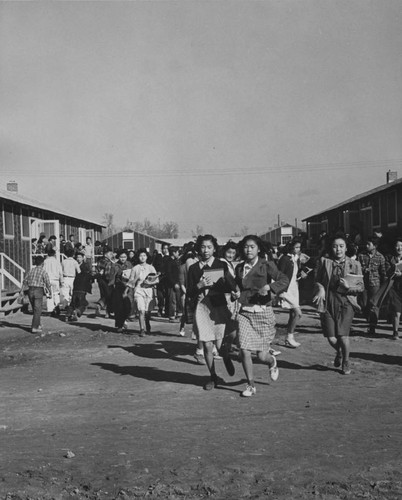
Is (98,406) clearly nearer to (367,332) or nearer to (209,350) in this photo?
(209,350)

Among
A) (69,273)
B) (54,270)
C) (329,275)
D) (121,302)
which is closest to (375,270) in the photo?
(329,275)

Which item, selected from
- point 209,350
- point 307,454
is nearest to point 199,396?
point 209,350

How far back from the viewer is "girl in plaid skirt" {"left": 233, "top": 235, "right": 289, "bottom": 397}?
6.57m

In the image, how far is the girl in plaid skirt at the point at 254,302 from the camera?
21.6 feet

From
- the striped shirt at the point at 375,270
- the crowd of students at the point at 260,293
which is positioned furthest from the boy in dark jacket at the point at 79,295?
the striped shirt at the point at 375,270

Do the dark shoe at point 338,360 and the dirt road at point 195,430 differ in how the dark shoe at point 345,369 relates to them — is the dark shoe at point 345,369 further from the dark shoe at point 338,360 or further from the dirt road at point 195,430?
the dark shoe at point 338,360

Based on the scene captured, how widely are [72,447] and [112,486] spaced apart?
952 mm

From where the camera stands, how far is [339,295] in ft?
25.3

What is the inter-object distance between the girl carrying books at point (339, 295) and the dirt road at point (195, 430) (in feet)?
1.64

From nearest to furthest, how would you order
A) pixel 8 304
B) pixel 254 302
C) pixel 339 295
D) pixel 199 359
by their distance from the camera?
pixel 254 302 < pixel 339 295 < pixel 199 359 < pixel 8 304

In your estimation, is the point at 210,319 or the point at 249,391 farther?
the point at 210,319

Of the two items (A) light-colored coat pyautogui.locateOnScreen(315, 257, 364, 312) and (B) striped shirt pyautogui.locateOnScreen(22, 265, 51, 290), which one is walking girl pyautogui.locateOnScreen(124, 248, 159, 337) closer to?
(B) striped shirt pyautogui.locateOnScreen(22, 265, 51, 290)

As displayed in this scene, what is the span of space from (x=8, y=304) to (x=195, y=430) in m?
13.6

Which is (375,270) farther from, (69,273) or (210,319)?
(69,273)
